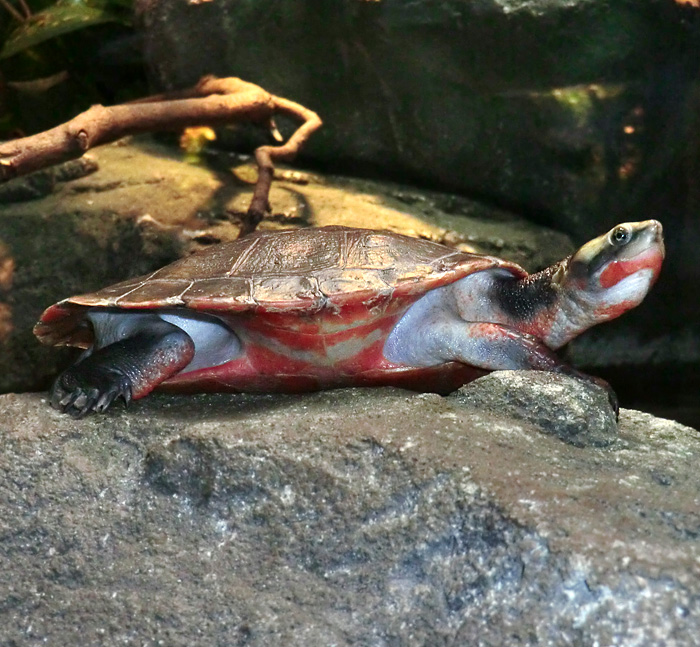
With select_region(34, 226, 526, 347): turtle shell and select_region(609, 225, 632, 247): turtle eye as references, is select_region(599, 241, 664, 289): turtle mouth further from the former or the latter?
select_region(34, 226, 526, 347): turtle shell

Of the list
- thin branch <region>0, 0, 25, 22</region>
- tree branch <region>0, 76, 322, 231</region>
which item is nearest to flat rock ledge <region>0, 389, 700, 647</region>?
tree branch <region>0, 76, 322, 231</region>

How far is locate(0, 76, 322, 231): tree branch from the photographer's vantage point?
115 inches

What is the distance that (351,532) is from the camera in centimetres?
138

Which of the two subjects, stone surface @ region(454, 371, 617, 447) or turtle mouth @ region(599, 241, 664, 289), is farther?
turtle mouth @ region(599, 241, 664, 289)

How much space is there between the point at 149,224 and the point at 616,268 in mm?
2358

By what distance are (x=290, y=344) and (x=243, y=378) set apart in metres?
0.23

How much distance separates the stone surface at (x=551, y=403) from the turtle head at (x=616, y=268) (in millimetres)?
413

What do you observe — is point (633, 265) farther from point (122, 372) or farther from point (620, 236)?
point (122, 372)

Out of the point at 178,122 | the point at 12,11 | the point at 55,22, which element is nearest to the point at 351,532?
the point at 178,122

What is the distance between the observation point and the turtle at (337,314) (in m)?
2.10

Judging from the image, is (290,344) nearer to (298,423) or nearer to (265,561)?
(298,423)

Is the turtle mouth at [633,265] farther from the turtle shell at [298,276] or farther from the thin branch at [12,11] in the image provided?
the thin branch at [12,11]

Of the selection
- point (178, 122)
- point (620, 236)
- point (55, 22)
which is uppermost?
point (55, 22)

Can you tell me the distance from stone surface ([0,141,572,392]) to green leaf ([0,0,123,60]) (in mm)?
767
